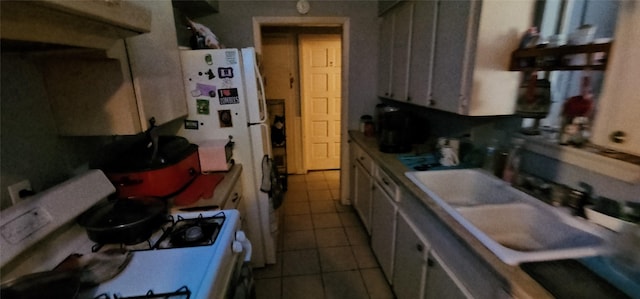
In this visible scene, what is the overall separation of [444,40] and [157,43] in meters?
1.58

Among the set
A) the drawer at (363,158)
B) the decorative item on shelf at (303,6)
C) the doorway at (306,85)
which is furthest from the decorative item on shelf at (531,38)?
the doorway at (306,85)

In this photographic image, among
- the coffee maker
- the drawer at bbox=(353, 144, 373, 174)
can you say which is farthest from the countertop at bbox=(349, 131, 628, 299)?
the drawer at bbox=(353, 144, 373, 174)

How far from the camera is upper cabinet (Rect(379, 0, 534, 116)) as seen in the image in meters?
1.34

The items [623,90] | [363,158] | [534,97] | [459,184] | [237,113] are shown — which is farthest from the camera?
[363,158]

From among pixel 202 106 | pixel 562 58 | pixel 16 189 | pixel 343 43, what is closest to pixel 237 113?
pixel 202 106

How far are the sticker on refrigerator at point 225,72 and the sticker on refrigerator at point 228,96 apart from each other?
9 centimetres

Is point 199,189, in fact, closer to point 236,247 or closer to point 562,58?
point 236,247

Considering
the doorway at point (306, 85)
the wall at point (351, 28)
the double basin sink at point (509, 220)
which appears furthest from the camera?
the doorway at point (306, 85)

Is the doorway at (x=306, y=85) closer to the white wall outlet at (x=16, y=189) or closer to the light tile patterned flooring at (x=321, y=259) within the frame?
the light tile patterned flooring at (x=321, y=259)

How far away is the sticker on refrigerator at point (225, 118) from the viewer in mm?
1884

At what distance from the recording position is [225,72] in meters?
1.80

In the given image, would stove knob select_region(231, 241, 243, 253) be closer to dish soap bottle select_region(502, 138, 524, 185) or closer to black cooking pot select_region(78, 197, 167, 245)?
black cooking pot select_region(78, 197, 167, 245)

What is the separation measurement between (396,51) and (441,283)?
1.84m

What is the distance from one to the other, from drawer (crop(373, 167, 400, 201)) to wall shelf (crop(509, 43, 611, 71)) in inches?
34.8
